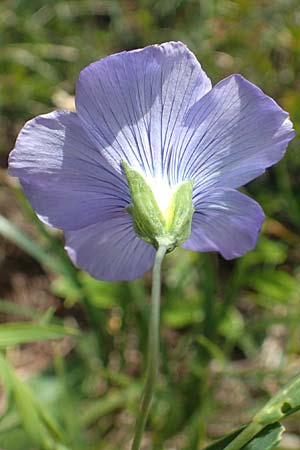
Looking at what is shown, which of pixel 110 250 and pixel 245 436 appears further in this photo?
pixel 110 250

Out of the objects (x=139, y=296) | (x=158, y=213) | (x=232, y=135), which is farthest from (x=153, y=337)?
(x=139, y=296)

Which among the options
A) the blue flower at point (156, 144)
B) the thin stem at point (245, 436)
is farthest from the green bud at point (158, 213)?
the thin stem at point (245, 436)

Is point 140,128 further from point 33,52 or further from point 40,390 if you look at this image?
point 33,52

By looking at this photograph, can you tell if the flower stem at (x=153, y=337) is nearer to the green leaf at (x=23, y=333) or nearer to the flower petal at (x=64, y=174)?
the flower petal at (x=64, y=174)

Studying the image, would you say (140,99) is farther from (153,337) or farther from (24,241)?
(24,241)

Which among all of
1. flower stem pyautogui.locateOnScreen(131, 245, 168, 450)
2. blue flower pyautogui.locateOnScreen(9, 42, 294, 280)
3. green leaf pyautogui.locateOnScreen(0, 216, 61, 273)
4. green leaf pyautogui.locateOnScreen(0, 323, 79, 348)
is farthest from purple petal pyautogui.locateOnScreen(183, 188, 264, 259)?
green leaf pyautogui.locateOnScreen(0, 216, 61, 273)

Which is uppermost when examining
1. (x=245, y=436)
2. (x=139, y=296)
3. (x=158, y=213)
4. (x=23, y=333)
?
(x=158, y=213)
